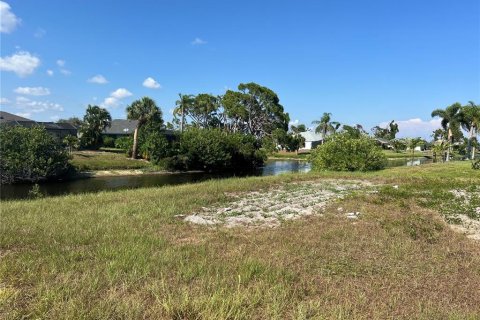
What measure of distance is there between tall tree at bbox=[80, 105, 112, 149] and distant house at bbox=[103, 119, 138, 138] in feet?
38.7

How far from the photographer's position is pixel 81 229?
753 centimetres

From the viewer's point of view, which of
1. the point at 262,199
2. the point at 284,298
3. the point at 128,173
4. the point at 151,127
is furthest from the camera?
the point at 151,127

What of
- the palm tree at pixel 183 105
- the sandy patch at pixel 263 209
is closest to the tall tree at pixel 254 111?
the palm tree at pixel 183 105

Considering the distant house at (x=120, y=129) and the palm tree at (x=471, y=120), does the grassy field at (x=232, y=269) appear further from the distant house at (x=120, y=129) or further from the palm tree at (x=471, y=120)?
the distant house at (x=120, y=129)

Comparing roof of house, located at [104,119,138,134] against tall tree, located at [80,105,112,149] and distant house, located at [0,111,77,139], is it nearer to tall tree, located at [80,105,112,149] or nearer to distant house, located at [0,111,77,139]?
distant house, located at [0,111,77,139]

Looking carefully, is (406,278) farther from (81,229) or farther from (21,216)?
(21,216)

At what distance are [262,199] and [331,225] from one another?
15.5 feet

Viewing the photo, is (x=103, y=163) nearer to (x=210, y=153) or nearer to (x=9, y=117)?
(x=210, y=153)

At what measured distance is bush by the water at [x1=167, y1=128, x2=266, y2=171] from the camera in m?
49.7

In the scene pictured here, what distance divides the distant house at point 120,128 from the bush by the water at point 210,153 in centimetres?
2688

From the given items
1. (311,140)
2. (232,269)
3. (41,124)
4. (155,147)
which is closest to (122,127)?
(41,124)

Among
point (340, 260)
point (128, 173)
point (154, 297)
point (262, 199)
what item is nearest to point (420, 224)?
point (340, 260)

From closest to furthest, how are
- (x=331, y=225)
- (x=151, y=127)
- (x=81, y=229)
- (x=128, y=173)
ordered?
(x=81, y=229) < (x=331, y=225) < (x=128, y=173) < (x=151, y=127)

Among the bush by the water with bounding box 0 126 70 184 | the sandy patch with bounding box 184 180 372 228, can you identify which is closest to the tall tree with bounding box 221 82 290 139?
the bush by the water with bounding box 0 126 70 184
